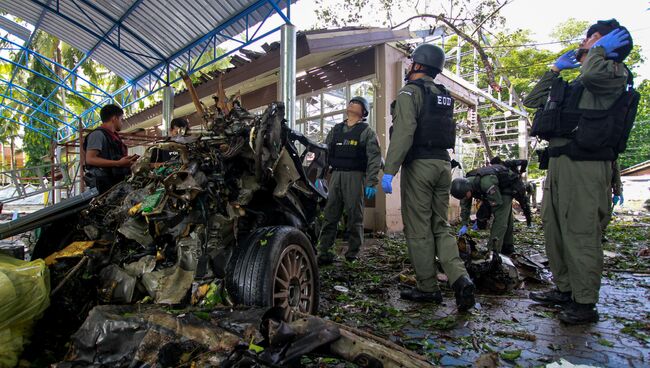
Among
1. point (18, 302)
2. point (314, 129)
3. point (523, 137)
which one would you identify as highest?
point (523, 137)

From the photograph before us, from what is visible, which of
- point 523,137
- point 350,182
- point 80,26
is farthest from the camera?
point 523,137

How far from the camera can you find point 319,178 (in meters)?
3.58

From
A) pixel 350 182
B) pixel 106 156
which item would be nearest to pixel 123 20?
pixel 106 156

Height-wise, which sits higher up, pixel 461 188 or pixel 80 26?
pixel 80 26

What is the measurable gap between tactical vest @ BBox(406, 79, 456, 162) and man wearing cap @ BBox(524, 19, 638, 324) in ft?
2.46

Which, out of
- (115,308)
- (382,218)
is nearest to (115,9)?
(382,218)

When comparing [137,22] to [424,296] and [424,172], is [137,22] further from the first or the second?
[424,296]

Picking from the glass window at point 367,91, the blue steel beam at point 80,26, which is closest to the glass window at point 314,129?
the glass window at point 367,91

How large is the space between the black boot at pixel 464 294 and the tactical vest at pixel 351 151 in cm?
225

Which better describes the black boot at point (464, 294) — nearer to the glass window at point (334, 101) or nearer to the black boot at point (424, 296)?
the black boot at point (424, 296)

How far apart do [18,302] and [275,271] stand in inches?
49.8

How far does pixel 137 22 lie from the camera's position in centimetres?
877

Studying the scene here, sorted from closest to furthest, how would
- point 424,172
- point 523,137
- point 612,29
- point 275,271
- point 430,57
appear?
1. point 275,271
2. point 612,29
3. point 424,172
4. point 430,57
5. point 523,137

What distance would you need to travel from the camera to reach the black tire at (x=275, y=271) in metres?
2.01
